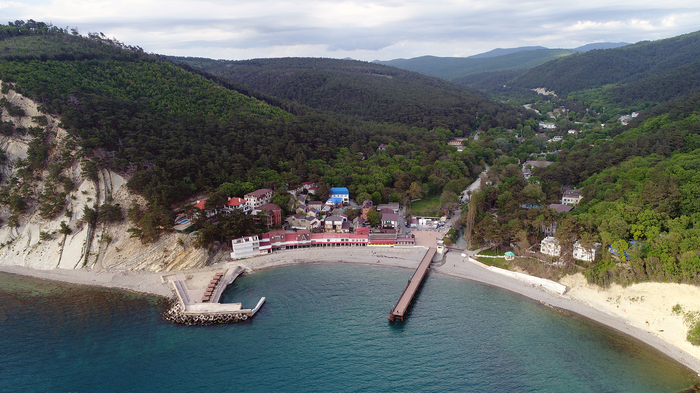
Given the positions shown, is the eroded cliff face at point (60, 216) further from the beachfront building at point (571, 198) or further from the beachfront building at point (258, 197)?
the beachfront building at point (571, 198)

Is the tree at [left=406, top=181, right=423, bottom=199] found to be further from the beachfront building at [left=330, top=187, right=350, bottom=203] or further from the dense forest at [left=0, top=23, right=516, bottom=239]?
the beachfront building at [left=330, top=187, right=350, bottom=203]

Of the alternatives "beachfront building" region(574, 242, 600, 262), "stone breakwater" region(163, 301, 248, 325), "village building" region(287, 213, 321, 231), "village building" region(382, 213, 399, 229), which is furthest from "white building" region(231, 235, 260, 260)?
"beachfront building" region(574, 242, 600, 262)

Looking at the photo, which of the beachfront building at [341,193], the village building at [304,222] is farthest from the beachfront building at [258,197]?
the beachfront building at [341,193]

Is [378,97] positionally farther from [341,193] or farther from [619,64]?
[619,64]

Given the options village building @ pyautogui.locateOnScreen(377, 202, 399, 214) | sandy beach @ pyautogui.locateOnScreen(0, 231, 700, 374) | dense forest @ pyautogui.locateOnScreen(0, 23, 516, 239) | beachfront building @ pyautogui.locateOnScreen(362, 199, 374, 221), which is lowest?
sandy beach @ pyautogui.locateOnScreen(0, 231, 700, 374)

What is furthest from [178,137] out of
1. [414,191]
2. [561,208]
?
[561,208]

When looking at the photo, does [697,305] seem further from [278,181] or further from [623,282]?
[278,181]
